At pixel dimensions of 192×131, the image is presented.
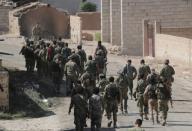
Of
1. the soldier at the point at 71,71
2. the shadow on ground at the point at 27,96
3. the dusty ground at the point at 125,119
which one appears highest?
the soldier at the point at 71,71

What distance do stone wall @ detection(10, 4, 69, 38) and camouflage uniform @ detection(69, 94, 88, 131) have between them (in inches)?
1353

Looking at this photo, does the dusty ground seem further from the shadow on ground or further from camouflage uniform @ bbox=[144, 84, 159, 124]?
camouflage uniform @ bbox=[144, 84, 159, 124]

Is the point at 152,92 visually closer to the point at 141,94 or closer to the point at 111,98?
the point at 141,94

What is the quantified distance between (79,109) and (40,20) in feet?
117

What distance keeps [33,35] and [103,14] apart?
19.7 ft

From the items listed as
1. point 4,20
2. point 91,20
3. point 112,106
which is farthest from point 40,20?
point 112,106

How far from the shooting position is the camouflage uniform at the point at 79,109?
17.6m

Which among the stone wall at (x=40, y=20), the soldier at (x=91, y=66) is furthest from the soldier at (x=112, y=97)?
the stone wall at (x=40, y=20)

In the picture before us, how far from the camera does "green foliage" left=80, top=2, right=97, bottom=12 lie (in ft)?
222

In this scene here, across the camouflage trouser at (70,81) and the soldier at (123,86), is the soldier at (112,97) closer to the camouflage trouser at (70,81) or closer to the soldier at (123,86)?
the soldier at (123,86)

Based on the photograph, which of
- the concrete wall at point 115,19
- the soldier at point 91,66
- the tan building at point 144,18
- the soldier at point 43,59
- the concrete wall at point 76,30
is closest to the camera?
the soldier at point 91,66

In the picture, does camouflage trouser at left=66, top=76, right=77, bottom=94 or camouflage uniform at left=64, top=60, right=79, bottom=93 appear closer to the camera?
camouflage uniform at left=64, top=60, right=79, bottom=93

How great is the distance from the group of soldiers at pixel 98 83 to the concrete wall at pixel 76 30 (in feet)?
70.9

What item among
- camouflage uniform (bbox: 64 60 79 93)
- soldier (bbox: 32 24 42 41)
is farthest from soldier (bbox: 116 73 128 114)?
soldier (bbox: 32 24 42 41)
